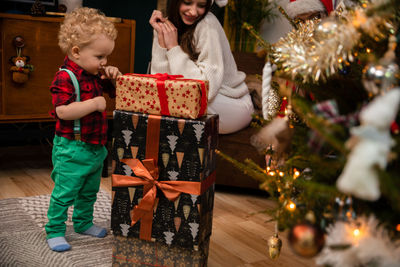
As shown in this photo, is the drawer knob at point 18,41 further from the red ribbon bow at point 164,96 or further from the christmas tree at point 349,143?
the christmas tree at point 349,143

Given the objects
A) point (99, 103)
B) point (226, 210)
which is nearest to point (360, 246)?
point (99, 103)

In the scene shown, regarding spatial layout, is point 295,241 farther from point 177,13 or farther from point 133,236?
point 177,13

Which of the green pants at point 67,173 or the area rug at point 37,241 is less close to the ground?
the green pants at point 67,173

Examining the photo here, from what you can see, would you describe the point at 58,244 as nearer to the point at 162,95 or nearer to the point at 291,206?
the point at 162,95

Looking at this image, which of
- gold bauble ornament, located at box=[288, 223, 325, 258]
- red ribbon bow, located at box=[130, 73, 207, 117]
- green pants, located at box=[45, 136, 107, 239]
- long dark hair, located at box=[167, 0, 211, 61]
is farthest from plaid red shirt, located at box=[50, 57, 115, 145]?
gold bauble ornament, located at box=[288, 223, 325, 258]

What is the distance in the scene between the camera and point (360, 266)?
75 cm

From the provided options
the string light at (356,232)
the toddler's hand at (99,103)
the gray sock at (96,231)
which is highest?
the toddler's hand at (99,103)

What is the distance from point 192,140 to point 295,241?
66cm

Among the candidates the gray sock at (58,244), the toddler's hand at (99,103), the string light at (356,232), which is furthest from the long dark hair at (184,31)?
the string light at (356,232)

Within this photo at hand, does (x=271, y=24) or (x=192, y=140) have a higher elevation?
(x=271, y=24)

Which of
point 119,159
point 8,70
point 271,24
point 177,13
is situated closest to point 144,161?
point 119,159

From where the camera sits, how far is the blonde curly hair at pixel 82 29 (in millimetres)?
1618

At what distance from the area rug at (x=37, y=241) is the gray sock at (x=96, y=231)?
0.02 m

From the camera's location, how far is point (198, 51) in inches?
88.0
